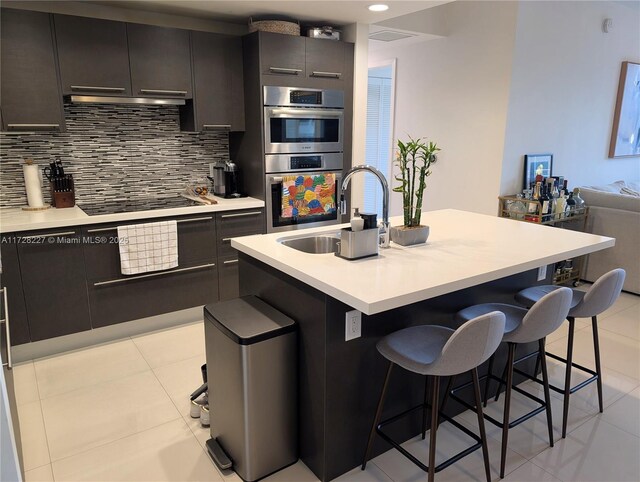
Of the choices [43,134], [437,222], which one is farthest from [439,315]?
[43,134]

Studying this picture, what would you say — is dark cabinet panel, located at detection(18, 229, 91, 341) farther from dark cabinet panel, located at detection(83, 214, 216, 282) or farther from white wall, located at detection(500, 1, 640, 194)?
white wall, located at detection(500, 1, 640, 194)

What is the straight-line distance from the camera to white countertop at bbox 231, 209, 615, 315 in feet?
5.82

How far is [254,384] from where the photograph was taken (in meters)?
1.98

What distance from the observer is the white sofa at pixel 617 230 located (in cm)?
428

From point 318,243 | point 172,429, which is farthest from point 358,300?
point 172,429

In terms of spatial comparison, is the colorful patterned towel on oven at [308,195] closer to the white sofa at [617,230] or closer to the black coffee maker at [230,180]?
the black coffee maker at [230,180]

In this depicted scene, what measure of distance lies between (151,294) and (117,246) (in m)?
0.45

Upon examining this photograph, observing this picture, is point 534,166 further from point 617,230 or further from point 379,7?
point 379,7

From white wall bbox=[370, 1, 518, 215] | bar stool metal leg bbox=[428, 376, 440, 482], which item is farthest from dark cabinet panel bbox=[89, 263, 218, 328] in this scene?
white wall bbox=[370, 1, 518, 215]

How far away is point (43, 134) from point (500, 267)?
10.6 ft

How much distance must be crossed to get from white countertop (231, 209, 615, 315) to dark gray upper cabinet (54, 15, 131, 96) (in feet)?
5.75

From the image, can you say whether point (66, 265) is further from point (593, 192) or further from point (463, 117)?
point (593, 192)

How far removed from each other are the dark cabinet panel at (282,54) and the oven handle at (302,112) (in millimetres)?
271

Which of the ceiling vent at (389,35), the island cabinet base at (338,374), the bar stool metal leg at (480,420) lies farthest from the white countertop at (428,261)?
the ceiling vent at (389,35)
